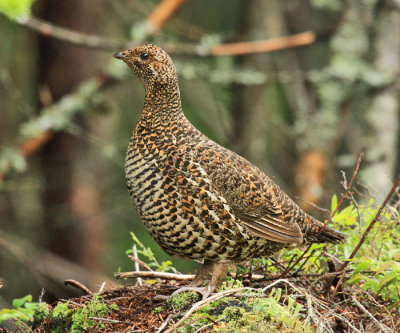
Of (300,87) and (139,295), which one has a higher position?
(300,87)

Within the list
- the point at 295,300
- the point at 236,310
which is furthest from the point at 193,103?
the point at 236,310

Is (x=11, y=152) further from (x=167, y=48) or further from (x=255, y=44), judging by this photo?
(x=255, y=44)

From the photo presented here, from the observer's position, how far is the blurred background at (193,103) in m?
7.56

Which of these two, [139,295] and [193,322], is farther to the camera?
[139,295]

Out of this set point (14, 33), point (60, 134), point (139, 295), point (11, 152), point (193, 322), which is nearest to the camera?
point (193, 322)

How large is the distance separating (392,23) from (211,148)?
4.20 metres

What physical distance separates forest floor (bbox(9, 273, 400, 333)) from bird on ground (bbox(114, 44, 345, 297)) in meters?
0.29

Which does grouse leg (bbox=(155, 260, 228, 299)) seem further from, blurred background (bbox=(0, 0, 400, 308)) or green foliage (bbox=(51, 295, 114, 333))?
blurred background (bbox=(0, 0, 400, 308))

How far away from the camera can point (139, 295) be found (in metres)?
3.76

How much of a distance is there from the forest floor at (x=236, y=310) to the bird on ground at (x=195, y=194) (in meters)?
0.29

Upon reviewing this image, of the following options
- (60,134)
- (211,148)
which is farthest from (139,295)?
(60,134)

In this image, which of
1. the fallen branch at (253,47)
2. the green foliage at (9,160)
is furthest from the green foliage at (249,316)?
the fallen branch at (253,47)

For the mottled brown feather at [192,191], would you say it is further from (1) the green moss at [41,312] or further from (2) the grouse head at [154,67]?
(1) the green moss at [41,312]

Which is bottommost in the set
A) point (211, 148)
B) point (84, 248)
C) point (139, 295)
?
point (84, 248)
